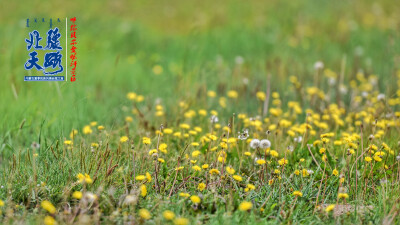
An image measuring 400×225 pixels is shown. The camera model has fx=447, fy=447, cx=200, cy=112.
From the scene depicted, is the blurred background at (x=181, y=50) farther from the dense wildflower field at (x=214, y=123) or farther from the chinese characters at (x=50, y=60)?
the chinese characters at (x=50, y=60)

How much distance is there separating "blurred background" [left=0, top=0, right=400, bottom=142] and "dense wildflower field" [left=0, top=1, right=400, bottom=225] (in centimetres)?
3

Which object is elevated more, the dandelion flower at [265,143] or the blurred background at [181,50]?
the blurred background at [181,50]

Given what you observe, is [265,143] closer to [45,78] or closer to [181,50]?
[45,78]

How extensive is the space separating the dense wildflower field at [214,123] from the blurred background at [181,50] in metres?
0.03

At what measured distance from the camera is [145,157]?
2.80 meters

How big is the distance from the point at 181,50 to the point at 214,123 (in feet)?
9.39

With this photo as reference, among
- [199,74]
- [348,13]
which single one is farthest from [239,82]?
[348,13]

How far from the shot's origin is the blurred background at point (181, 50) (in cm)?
387

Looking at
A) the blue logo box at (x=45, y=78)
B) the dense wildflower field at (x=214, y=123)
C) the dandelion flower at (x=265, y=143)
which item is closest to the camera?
the dense wildflower field at (x=214, y=123)

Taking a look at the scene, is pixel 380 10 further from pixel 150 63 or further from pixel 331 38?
pixel 150 63

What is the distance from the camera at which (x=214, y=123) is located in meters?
3.62

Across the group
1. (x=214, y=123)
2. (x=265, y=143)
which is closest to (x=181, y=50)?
(x=214, y=123)

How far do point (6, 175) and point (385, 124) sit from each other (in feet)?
8.83

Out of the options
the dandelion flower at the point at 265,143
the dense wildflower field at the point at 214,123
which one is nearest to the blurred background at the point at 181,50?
the dense wildflower field at the point at 214,123
